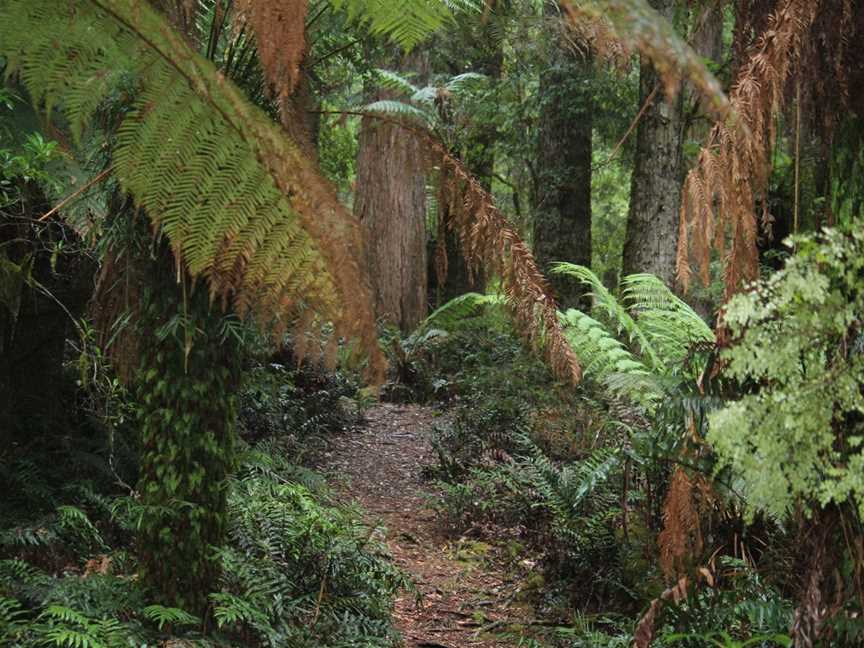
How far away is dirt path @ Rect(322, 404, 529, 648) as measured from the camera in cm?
464

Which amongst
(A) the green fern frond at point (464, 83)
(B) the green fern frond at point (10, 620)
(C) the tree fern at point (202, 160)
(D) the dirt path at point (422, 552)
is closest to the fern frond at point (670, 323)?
(D) the dirt path at point (422, 552)

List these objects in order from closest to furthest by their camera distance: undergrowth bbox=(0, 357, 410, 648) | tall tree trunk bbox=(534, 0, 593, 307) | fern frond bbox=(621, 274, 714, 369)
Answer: undergrowth bbox=(0, 357, 410, 648)
fern frond bbox=(621, 274, 714, 369)
tall tree trunk bbox=(534, 0, 593, 307)

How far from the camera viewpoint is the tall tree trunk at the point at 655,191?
852 centimetres

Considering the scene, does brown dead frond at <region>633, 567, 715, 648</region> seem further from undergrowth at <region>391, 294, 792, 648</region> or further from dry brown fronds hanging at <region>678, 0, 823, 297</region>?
dry brown fronds hanging at <region>678, 0, 823, 297</region>

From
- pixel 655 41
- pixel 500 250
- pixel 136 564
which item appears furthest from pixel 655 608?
pixel 136 564

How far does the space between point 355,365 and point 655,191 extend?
697 centimetres

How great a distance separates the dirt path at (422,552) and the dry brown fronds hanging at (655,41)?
11.3 ft

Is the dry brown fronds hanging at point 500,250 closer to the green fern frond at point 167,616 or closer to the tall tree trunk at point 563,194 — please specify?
the green fern frond at point 167,616

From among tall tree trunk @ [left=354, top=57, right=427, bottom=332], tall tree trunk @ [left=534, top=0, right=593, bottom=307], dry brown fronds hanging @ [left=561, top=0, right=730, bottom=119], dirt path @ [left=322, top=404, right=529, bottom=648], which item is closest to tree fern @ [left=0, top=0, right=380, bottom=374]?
dry brown fronds hanging @ [left=561, top=0, right=730, bottom=119]

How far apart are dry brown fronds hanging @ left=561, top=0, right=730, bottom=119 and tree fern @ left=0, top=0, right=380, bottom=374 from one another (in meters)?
0.77

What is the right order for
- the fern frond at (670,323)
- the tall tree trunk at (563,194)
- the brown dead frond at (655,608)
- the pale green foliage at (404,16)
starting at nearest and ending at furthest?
the pale green foliage at (404,16), the brown dead frond at (655,608), the fern frond at (670,323), the tall tree trunk at (563,194)

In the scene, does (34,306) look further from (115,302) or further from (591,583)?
(591,583)

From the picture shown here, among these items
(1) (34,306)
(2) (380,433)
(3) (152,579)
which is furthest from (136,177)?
(2) (380,433)

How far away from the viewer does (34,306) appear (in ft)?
16.2
